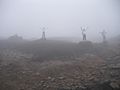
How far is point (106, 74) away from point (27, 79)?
32.7 ft

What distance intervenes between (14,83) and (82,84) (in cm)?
776

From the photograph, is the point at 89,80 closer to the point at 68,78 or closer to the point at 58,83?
the point at 68,78

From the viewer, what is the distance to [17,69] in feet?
61.6

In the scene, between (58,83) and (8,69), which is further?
(8,69)

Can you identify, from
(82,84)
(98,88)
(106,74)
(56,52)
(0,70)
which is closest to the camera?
(98,88)

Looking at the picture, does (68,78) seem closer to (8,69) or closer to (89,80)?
(89,80)

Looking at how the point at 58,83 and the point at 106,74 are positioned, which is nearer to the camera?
the point at 58,83

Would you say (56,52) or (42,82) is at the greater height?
(56,52)

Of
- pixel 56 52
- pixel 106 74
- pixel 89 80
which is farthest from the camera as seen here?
pixel 56 52

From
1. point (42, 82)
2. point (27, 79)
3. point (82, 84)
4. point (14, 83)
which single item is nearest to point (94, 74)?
point (82, 84)

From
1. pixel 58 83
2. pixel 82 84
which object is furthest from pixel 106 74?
pixel 58 83

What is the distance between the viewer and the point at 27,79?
51.1 ft

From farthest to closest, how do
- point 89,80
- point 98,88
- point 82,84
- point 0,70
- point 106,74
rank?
point 0,70
point 106,74
point 89,80
point 82,84
point 98,88

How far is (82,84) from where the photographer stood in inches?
545
